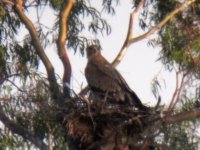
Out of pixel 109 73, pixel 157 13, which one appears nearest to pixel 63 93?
pixel 109 73

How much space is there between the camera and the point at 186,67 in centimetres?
995

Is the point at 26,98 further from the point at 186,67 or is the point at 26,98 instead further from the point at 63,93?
the point at 186,67

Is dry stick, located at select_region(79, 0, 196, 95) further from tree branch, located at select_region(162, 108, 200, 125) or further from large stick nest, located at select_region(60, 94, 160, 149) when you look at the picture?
tree branch, located at select_region(162, 108, 200, 125)

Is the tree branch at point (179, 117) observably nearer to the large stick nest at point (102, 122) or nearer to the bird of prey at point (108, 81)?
the large stick nest at point (102, 122)

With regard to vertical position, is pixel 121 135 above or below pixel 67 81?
below

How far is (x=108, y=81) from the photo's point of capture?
364 inches

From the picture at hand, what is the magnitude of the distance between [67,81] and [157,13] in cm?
359

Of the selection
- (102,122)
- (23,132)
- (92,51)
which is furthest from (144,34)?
(102,122)

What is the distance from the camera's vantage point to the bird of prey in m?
8.77

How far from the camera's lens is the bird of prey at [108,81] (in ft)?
28.8

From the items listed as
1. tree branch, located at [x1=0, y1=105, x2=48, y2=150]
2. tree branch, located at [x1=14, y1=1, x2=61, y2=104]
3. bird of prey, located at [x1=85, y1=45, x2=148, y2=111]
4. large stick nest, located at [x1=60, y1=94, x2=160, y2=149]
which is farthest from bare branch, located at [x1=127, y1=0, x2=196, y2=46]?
large stick nest, located at [x1=60, y1=94, x2=160, y2=149]

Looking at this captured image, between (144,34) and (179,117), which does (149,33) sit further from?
(179,117)

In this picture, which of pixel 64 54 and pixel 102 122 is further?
pixel 64 54

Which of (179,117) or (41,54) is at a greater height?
(41,54)
